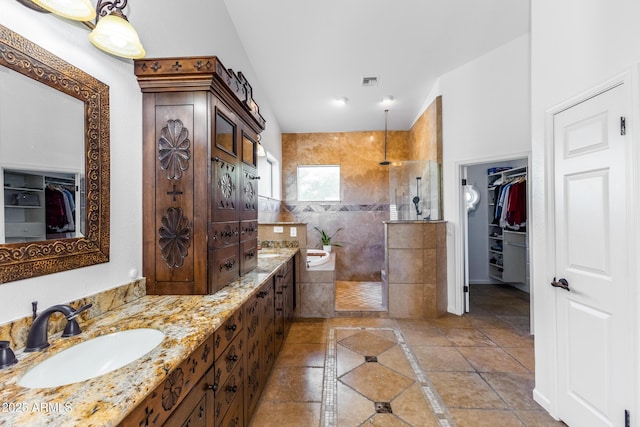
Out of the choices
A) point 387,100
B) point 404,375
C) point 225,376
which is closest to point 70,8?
point 225,376

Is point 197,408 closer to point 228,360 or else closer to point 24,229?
point 228,360

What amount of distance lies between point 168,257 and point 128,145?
2.01 feet

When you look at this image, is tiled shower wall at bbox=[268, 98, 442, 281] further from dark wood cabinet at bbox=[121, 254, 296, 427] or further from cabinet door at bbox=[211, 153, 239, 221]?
cabinet door at bbox=[211, 153, 239, 221]

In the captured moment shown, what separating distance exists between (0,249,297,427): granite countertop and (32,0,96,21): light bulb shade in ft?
3.74

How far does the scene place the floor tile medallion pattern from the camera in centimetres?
171

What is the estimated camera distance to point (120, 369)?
0.74m

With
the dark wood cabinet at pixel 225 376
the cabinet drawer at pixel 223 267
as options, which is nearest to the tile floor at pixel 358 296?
the dark wood cabinet at pixel 225 376

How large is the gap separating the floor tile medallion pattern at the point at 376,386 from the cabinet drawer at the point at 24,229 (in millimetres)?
1773

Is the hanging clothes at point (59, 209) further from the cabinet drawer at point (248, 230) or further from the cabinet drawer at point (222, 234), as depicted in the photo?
the cabinet drawer at point (248, 230)

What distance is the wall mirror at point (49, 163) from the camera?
0.85 meters

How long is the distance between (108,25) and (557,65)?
2.44m

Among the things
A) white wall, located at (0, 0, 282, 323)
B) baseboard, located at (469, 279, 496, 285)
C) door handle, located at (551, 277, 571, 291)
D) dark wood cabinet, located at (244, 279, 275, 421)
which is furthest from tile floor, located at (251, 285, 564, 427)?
baseboard, located at (469, 279, 496, 285)

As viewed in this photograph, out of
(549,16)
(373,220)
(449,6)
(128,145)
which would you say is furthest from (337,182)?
(128,145)

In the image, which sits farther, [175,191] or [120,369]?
[175,191]
